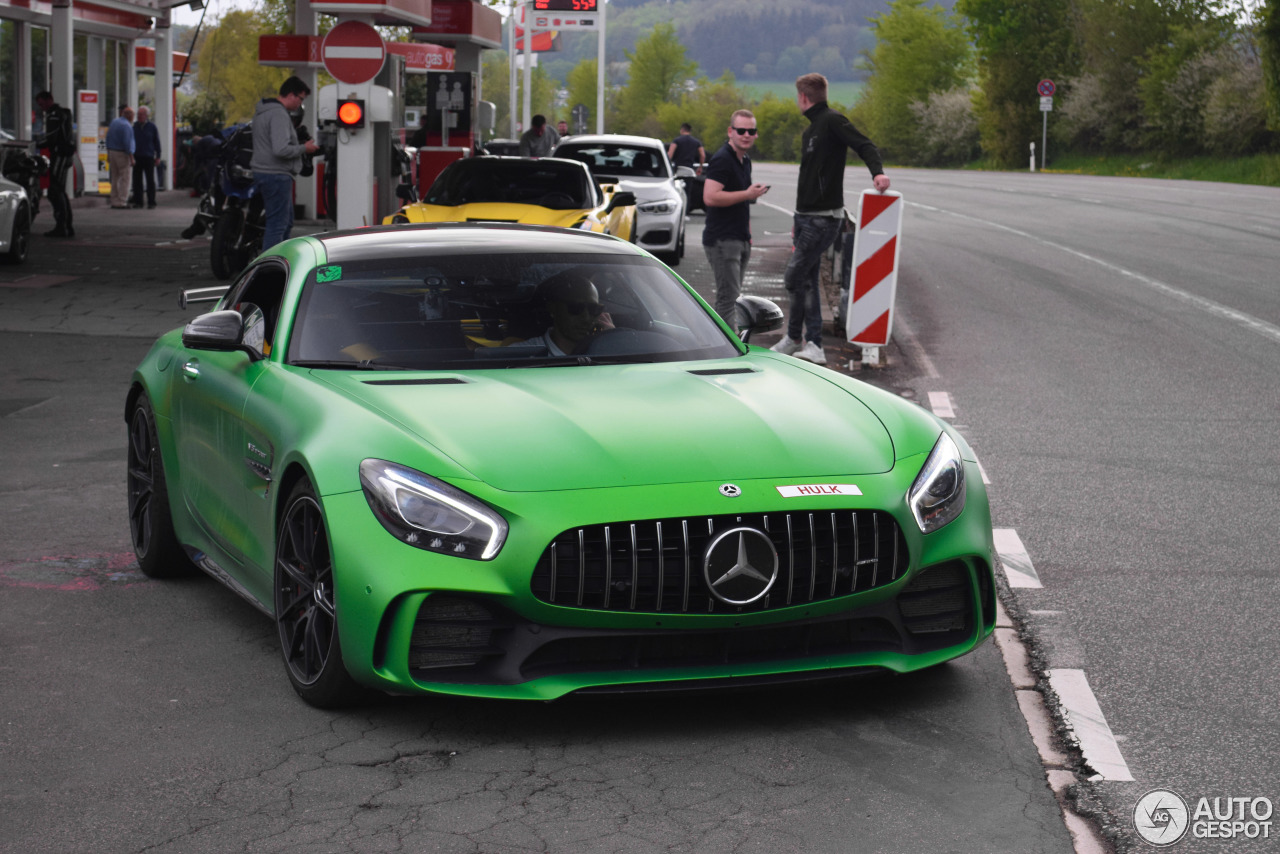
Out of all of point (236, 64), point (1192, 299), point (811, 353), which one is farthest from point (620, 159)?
point (236, 64)

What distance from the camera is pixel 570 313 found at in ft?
19.0

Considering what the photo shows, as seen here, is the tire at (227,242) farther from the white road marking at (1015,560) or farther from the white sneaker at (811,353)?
the white road marking at (1015,560)

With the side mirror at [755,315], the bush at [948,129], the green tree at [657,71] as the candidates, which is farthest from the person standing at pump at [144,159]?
the green tree at [657,71]

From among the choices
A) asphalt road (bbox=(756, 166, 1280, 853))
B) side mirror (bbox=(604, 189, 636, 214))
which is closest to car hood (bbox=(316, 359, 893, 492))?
asphalt road (bbox=(756, 166, 1280, 853))

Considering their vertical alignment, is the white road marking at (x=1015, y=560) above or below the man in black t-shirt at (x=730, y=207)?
below

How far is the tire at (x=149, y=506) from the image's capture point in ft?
20.4

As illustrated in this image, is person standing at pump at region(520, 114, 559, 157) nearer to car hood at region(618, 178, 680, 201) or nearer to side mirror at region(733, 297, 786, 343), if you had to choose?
car hood at region(618, 178, 680, 201)

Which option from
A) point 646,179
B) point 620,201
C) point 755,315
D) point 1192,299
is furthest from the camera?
point 646,179

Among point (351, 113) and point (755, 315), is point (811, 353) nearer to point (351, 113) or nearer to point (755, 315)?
point (755, 315)

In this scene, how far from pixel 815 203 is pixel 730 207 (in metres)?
0.71

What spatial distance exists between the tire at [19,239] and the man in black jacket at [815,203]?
10680mm

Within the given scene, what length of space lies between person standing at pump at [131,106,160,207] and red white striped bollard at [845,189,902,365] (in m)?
21.7

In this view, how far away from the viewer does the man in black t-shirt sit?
12258 mm

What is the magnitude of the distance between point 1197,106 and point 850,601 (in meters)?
66.8
